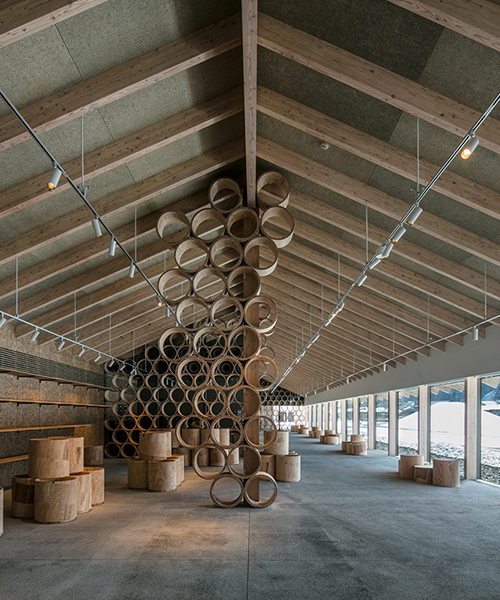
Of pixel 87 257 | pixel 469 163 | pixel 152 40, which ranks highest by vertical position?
pixel 152 40

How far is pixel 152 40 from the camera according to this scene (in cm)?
628

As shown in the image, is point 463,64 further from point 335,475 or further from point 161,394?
point 161,394

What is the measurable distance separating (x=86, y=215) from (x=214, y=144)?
2.56 meters

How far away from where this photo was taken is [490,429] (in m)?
12.1

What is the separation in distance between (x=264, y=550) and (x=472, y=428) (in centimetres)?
824

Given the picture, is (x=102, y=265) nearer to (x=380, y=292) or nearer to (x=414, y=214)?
(x=380, y=292)

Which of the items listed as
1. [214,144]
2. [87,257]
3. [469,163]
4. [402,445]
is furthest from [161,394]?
[469,163]

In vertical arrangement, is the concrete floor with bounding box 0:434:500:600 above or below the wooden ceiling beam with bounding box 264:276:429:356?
below

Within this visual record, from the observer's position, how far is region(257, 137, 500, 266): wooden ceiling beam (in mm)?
8406

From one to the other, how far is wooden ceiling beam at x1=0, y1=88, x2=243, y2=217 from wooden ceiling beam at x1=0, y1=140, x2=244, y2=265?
101cm

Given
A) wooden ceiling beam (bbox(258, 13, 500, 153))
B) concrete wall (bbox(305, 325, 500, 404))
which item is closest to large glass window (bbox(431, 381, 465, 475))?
concrete wall (bbox(305, 325, 500, 404))

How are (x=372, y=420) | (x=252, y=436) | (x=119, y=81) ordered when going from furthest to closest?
(x=372, y=420) → (x=252, y=436) → (x=119, y=81)

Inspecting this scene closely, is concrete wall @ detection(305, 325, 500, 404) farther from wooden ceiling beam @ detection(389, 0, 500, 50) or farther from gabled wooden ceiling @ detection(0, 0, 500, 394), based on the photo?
wooden ceiling beam @ detection(389, 0, 500, 50)

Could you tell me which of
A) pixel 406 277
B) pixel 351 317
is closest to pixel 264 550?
pixel 406 277
